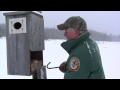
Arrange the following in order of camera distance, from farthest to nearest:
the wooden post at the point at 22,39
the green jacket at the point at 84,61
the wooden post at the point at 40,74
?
the wooden post at the point at 22,39 → the wooden post at the point at 40,74 → the green jacket at the point at 84,61

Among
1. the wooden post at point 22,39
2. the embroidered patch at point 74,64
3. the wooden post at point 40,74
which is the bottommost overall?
the wooden post at point 40,74

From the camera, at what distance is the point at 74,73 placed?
230cm

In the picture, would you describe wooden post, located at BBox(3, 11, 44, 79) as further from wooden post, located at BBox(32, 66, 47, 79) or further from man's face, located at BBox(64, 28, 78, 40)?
man's face, located at BBox(64, 28, 78, 40)

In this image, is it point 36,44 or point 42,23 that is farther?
point 42,23

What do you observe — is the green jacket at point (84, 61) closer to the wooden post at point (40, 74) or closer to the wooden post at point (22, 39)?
the wooden post at point (40, 74)

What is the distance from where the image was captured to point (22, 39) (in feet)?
10.3

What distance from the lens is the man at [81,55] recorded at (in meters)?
2.28

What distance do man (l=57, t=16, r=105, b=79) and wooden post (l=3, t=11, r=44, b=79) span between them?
747mm

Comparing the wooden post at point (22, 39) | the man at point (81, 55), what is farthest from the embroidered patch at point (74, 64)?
the wooden post at point (22, 39)

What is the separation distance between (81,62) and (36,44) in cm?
108

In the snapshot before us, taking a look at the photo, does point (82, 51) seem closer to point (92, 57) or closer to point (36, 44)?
point (92, 57)

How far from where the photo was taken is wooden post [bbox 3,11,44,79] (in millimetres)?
3127

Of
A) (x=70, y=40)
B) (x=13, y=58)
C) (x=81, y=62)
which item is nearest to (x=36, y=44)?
(x=13, y=58)
